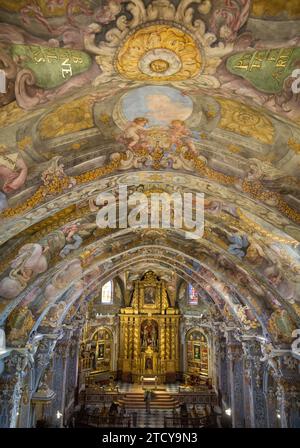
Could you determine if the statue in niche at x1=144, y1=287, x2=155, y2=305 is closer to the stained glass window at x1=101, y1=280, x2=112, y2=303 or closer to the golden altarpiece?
the golden altarpiece

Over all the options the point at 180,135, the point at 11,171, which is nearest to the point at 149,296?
the point at 180,135

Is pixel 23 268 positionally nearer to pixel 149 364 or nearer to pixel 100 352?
pixel 100 352

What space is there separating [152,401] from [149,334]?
A: 27.6 ft

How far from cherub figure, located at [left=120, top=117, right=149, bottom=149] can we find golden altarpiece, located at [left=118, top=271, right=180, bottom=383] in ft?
93.3

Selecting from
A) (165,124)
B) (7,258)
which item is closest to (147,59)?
(165,124)

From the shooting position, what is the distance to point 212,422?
23.1m

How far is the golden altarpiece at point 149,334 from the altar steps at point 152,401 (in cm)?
464

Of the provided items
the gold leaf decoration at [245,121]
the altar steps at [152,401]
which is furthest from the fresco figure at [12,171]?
the altar steps at [152,401]

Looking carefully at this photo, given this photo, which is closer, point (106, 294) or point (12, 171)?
point (12, 171)

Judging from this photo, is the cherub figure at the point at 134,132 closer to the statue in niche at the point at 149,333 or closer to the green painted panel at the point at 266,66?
the green painted panel at the point at 266,66

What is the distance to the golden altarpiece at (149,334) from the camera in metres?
33.3

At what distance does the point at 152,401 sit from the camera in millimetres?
27000

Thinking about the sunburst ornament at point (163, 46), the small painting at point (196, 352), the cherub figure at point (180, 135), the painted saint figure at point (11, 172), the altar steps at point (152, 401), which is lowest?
the altar steps at point (152, 401)

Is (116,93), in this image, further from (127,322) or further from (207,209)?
(127,322)
